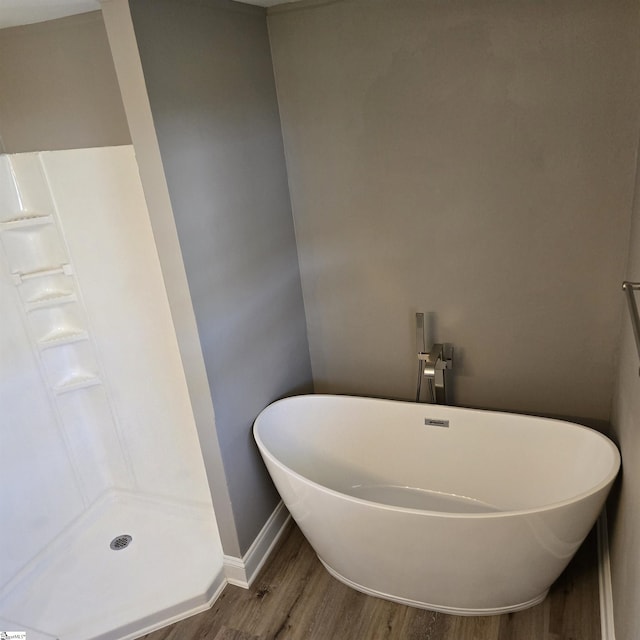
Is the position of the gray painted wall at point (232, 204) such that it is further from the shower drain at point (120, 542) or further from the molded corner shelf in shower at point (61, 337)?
the molded corner shelf in shower at point (61, 337)

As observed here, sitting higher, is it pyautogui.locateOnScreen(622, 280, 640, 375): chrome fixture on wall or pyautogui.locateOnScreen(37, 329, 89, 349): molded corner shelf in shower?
pyautogui.locateOnScreen(622, 280, 640, 375): chrome fixture on wall

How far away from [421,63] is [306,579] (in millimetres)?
2137

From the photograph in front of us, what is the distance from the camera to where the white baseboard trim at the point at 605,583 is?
1808 mm

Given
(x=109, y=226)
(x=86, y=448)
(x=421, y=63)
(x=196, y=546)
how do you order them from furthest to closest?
(x=86, y=448) → (x=196, y=546) → (x=109, y=226) → (x=421, y=63)

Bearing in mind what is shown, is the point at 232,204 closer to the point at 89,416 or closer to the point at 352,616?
the point at 89,416

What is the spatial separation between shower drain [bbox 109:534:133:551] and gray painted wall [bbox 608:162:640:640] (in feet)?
6.69

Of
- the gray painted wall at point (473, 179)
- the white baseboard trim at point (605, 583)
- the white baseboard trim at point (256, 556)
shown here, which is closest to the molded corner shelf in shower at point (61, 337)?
the gray painted wall at point (473, 179)

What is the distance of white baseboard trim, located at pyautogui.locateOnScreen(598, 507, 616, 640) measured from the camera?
1.81 metres

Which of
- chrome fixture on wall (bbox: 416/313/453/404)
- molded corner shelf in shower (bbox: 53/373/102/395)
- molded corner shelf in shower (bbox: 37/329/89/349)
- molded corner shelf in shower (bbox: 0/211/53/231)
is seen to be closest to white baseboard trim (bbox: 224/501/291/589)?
chrome fixture on wall (bbox: 416/313/453/404)

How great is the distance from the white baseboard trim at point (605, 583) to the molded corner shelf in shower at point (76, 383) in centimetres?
227

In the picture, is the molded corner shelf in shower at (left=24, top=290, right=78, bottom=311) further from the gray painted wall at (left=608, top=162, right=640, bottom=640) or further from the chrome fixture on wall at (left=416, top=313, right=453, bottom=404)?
the gray painted wall at (left=608, top=162, right=640, bottom=640)

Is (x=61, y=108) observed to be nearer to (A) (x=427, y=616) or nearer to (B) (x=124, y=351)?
(B) (x=124, y=351)

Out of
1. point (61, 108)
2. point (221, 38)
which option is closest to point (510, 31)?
point (221, 38)

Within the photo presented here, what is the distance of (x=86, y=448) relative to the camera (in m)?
2.60
